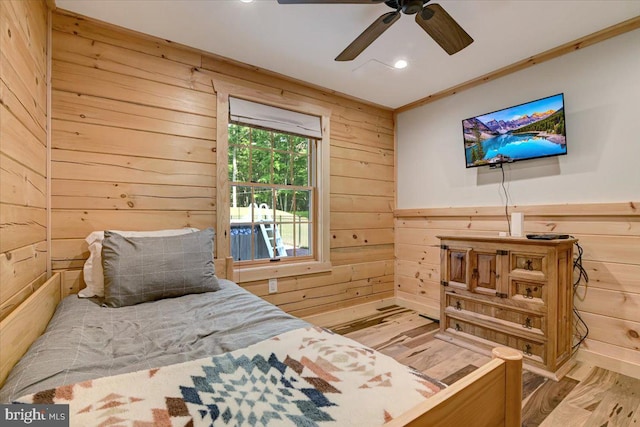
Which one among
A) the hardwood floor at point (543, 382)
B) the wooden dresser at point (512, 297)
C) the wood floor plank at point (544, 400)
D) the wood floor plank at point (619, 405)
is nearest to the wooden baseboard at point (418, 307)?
the hardwood floor at point (543, 382)

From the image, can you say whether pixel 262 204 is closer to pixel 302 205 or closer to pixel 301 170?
pixel 302 205

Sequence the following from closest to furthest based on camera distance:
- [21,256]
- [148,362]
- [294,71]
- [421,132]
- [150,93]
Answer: [148,362], [21,256], [150,93], [294,71], [421,132]

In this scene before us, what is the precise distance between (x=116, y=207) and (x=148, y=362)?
5.02ft

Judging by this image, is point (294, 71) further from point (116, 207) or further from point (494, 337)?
point (494, 337)

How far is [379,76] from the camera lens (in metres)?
2.95

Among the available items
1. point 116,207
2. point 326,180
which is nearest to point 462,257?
point 326,180

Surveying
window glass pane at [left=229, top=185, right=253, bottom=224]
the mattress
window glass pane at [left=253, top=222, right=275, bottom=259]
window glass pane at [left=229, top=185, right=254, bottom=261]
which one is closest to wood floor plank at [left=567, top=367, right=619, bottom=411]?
the mattress

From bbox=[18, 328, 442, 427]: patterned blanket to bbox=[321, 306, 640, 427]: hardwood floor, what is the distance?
1.42 m

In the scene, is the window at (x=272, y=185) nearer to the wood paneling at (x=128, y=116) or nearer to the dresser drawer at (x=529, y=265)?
the wood paneling at (x=128, y=116)

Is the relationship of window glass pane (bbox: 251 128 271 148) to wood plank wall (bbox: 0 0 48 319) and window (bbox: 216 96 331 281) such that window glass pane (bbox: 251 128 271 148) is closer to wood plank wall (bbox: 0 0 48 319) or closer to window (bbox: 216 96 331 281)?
window (bbox: 216 96 331 281)

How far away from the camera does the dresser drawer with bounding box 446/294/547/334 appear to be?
2.20 meters

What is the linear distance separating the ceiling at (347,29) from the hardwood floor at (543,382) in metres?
2.46

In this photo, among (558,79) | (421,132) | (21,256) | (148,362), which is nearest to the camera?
(148,362)

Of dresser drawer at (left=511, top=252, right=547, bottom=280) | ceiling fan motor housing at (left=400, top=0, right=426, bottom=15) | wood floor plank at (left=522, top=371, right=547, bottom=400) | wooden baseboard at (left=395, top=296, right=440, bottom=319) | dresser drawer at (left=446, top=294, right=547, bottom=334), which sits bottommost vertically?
wood floor plank at (left=522, top=371, right=547, bottom=400)
